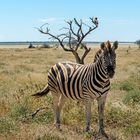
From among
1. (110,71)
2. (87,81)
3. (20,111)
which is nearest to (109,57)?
(110,71)

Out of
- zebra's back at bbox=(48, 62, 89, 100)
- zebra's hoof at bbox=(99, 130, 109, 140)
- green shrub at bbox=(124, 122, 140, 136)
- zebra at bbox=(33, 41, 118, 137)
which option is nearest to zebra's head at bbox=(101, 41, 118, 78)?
zebra at bbox=(33, 41, 118, 137)

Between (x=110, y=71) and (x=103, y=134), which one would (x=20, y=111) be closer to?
(x=103, y=134)

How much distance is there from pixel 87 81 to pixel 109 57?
863mm

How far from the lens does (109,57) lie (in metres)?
8.19

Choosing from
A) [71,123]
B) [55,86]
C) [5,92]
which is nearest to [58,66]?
[55,86]

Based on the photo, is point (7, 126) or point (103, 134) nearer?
point (7, 126)

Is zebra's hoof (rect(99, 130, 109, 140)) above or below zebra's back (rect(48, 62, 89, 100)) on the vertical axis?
below

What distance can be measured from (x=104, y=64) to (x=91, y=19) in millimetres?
4400

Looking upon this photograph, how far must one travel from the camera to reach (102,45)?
8289mm

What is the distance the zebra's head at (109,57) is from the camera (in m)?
8.16

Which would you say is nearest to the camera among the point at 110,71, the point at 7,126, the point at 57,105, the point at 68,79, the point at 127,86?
the point at 110,71

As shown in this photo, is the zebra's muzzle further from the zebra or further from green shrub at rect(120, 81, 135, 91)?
green shrub at rect(120, 81, 135, 91)

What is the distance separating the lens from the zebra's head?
816 cm

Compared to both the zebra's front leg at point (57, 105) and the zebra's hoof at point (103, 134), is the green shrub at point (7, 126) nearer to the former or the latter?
the zebra's front leg at point (57, 105)
